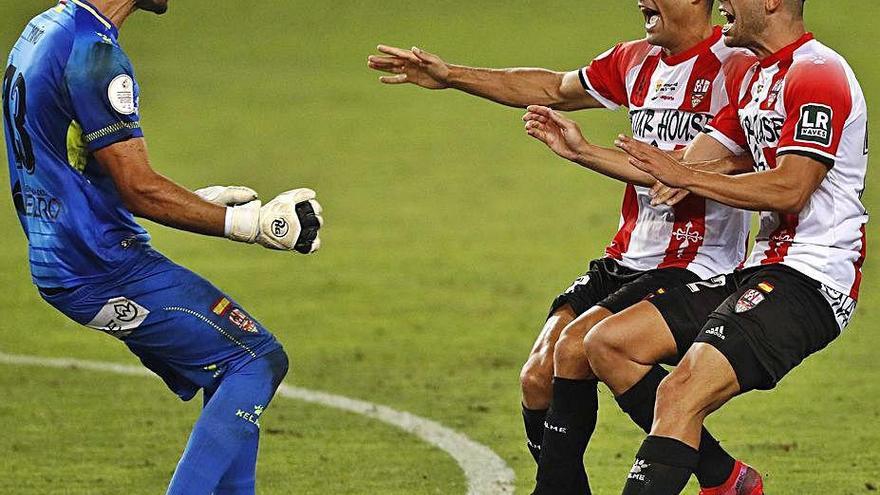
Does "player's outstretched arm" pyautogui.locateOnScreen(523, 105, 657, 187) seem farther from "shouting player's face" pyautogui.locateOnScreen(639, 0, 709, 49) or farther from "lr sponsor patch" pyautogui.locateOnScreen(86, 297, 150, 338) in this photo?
"lr sponsor patch" pyautogui.locateOnScreen(86, 297, 150, 338)

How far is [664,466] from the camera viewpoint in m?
5.64

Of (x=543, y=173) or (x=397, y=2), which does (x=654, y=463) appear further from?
(x=397, y=2)

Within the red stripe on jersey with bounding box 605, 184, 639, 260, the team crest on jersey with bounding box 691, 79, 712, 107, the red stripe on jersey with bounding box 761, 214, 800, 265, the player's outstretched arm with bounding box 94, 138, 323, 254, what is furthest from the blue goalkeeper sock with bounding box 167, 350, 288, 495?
the team crest on jersey with bounding box 691, 79, 712, 107

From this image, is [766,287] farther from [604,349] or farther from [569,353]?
[569,353]

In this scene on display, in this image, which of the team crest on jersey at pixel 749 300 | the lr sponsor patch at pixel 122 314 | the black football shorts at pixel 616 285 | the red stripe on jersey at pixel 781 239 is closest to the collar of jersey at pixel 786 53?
the red stripe on jersey at pixel 781 239

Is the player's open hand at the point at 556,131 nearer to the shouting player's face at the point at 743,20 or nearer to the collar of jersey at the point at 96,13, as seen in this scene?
the shouting player's face at the point at 743,20

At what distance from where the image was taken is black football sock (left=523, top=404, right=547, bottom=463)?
671cm

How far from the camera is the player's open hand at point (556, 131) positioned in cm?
607

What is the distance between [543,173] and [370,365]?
905 cm

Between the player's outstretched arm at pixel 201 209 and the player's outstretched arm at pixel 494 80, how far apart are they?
163 cm

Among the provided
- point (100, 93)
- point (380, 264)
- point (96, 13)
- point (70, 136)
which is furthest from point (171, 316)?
point (380, 264)

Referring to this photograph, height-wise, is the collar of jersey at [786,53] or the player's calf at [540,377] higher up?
the collar of jersey at [786,53]

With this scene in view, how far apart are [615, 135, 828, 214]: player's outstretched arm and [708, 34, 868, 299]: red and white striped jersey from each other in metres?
0.06

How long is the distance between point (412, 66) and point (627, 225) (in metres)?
1.39
